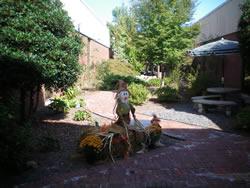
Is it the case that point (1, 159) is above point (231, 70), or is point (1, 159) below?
below

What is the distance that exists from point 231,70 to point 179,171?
1295 centimetres

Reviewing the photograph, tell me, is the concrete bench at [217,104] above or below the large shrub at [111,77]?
below

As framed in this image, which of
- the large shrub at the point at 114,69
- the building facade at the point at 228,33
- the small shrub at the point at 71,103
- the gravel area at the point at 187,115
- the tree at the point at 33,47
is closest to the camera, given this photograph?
the tree at the point at 33,47

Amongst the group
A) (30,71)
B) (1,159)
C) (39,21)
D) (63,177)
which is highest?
(39,21)

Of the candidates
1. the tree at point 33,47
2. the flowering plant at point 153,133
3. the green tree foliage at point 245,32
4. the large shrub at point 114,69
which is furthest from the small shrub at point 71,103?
the large shrub at point 114,69

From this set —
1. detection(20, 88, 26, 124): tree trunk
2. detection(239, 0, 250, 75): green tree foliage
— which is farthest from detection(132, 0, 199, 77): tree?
detection(20, 88, 26, 124): tree trunk

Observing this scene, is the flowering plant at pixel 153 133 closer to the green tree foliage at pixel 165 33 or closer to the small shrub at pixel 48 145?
the small shrub at pixel 48 145

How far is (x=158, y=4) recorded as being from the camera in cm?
1532

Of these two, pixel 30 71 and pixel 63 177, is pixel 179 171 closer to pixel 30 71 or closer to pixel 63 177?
pixel 63 177

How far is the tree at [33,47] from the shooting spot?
6.97 metres

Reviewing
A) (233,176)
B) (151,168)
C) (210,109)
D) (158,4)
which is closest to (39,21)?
(151,168)

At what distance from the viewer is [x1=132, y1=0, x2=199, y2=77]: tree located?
48.8 feet

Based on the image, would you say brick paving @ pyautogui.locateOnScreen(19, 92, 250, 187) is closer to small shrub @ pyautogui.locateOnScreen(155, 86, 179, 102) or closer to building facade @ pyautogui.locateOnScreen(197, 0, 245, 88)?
small shrub @ pyautogui.locateOnScreen(155, 86, 179, 102)

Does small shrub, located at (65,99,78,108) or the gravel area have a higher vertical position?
small shrub, located at (65,99,78,108)
